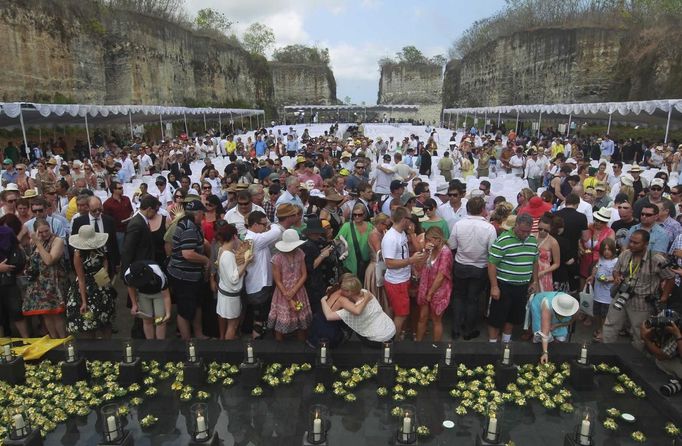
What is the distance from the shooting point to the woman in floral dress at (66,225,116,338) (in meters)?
4.65

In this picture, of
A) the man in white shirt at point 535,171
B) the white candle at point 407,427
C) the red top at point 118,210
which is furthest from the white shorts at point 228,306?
the man in white shirt at point 535,171

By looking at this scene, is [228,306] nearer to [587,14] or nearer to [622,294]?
[622,294]

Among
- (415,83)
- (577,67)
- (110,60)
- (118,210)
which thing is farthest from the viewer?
(415,83)

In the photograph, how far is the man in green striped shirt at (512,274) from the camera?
451 cm

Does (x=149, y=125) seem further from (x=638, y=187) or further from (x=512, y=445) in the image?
(x=512, y=445)

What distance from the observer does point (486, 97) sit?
155ft

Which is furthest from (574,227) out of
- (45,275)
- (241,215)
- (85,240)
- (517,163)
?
(517,163)

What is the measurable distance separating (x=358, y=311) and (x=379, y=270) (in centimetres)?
86

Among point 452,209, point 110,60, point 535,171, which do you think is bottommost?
point 535,171

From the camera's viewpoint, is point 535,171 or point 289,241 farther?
point 535,171

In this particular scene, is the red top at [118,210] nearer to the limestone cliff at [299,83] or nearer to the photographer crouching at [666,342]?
the photographer crouching at [666,342]

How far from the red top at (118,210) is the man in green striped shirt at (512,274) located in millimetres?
5157

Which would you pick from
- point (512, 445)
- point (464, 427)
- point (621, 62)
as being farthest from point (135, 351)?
point (621, 62)

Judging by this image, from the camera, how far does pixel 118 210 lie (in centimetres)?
670
